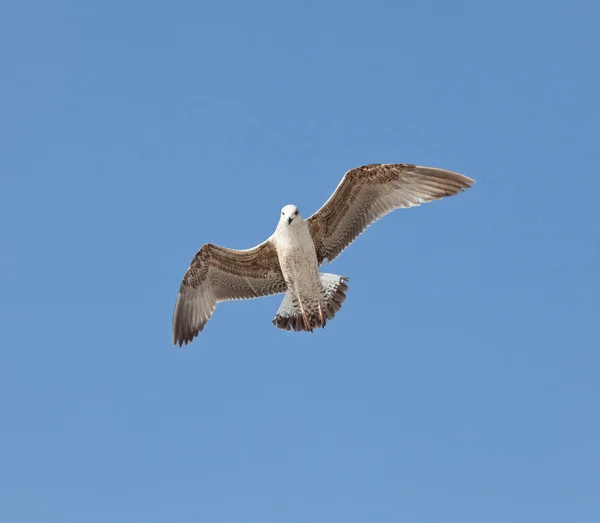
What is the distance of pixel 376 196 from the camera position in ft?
53.2

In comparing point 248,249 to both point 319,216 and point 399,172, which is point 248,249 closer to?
point 319,216

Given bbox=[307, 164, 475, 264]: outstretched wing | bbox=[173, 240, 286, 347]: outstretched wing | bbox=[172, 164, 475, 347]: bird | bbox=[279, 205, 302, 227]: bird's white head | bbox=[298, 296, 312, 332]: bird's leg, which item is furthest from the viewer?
bbox=[173, 240, 286, 347]: outstretched wing

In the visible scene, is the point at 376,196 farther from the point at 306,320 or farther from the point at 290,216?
the point at 306,320

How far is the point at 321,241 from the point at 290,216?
Result: 3.88 feet

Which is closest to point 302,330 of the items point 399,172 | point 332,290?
point 332,290

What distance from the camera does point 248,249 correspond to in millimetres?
16406

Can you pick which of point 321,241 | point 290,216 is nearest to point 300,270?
point 321,241

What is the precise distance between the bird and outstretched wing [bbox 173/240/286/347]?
2 cm

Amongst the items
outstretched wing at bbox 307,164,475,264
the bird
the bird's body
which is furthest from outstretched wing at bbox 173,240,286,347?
outstretched wing at bbox 307,164,475,264

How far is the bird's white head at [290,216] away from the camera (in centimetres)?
1540

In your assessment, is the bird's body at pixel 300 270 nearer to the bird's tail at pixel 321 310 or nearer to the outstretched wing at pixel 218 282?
the bird's tail at pixel 321 310

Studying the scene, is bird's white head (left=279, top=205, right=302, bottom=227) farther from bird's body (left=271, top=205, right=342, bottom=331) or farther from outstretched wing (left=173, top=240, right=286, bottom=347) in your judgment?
outstretched wing (left=173, top=240, right=286, bottom=347)

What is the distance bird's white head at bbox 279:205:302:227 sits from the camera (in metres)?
15.4

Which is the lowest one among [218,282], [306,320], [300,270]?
[306,320]
